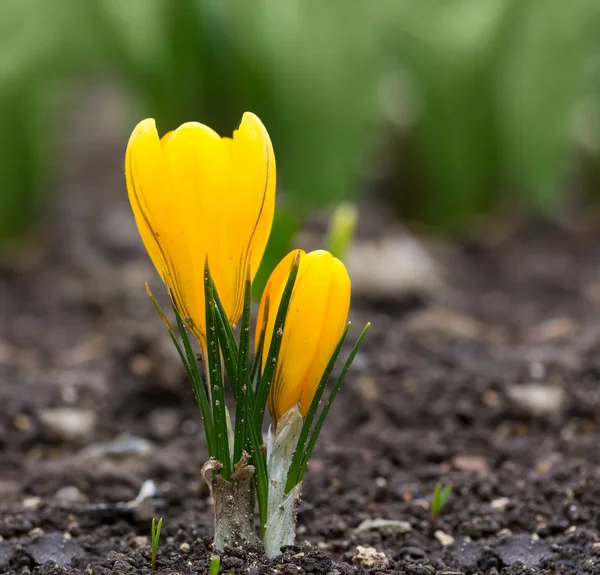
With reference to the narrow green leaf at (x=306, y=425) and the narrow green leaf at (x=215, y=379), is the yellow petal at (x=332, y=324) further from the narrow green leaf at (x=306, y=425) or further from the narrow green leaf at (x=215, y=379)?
the narrow green leaf at (x=215, y=379)

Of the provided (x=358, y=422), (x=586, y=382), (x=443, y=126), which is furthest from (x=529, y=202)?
(x=358, y=422)

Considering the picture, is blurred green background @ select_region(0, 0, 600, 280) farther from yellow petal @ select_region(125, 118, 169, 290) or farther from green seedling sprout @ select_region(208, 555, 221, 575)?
green seedling sprout @ select_region(208, 555, 221, 575)

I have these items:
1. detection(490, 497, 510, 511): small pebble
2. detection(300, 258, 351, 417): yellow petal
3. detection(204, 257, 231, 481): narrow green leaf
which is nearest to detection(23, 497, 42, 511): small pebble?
detection(204, 257, 231, 481): narrow green leaf

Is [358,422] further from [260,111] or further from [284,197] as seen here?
[260,111]

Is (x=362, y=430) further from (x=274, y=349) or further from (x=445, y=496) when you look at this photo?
(x=274, y=349)

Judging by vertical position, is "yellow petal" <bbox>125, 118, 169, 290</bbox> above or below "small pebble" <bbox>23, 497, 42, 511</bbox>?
above

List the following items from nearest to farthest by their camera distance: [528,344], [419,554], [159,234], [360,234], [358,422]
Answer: [159,234]
[419,554]
[358,422]
[528,344]
[360,234]

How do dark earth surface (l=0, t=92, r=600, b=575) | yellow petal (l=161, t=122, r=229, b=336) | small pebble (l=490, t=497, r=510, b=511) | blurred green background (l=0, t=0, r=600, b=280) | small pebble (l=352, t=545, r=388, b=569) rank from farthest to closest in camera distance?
blurred green background (l=0, t=0, r=600, b=280) < small pebble (l=490, t=497, r=510, b=511) < dark earth surface (l=0, t=92, r=600, b=575) < small pebble (l=352, t=545, r=388, b=569) < yellow petal (l=161, t=122, r=229, b=336)
